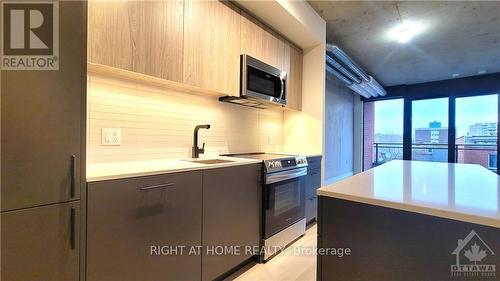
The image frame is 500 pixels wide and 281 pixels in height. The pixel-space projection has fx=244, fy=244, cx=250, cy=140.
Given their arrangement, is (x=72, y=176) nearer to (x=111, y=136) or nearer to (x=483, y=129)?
(x=111, y=136)

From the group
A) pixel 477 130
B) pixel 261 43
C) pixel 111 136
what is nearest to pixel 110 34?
pixel 111 136

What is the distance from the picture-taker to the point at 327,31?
359 centimetres

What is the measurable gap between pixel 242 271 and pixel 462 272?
5.51 feet

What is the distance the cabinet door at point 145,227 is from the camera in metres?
1.22

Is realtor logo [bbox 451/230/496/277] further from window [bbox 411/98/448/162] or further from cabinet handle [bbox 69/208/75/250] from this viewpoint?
window [bbox 411/98/448/162]

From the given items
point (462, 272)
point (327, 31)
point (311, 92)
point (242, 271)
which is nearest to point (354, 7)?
point (327, 31)

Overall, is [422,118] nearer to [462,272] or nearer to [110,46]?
[462,272]

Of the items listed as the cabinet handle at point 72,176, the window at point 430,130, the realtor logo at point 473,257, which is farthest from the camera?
the window at point 430,130

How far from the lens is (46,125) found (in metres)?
1.02

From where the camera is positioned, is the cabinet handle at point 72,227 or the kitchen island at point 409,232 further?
the cabinet handle at point 72,227

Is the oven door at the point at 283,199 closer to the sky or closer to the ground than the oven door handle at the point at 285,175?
closer to the ground

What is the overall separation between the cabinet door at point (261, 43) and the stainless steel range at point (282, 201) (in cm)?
114

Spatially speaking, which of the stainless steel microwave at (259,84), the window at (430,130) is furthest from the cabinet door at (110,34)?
the window at (430,130)

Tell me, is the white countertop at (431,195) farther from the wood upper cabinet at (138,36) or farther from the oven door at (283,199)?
the wood upper cabinet at (138,36)
